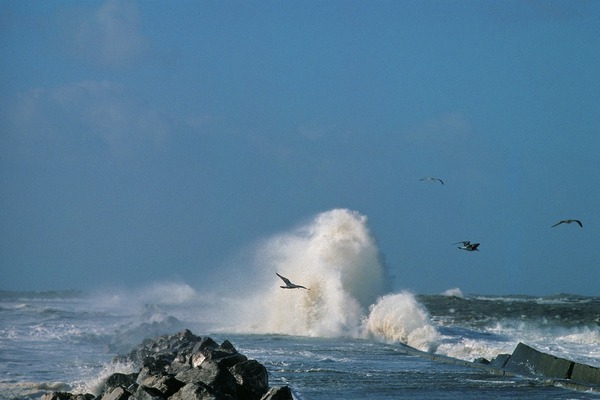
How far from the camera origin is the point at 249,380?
477 inches

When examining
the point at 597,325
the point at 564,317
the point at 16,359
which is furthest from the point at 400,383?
the point at 564,317

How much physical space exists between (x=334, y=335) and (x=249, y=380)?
1629cm

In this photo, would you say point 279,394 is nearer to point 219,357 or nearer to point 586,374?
point 219,357

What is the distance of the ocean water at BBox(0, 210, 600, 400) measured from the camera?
581 inches

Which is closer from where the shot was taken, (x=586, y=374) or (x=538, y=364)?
(x=586, y=374)

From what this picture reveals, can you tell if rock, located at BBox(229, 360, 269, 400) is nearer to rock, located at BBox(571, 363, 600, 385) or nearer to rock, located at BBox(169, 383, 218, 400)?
rock, located at BBox(169, 383, 218, 400)

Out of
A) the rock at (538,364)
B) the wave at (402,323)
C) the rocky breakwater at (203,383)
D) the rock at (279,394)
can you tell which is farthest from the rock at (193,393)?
the wave at (402,323)

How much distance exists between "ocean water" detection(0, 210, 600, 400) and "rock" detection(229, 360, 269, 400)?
83 cm

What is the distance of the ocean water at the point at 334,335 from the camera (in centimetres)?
1477

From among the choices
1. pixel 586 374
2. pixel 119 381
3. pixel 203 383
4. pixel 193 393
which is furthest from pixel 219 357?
pixel 586 374

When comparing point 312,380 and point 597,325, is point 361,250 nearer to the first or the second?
point 597,325

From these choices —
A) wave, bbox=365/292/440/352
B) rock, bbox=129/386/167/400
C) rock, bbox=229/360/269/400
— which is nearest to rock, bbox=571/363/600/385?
rock, bbox=229/360/269/400

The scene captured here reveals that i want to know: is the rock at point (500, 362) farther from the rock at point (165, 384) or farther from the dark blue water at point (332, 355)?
the rock at point (165, 384)

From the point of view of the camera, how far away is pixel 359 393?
13.2 metres
